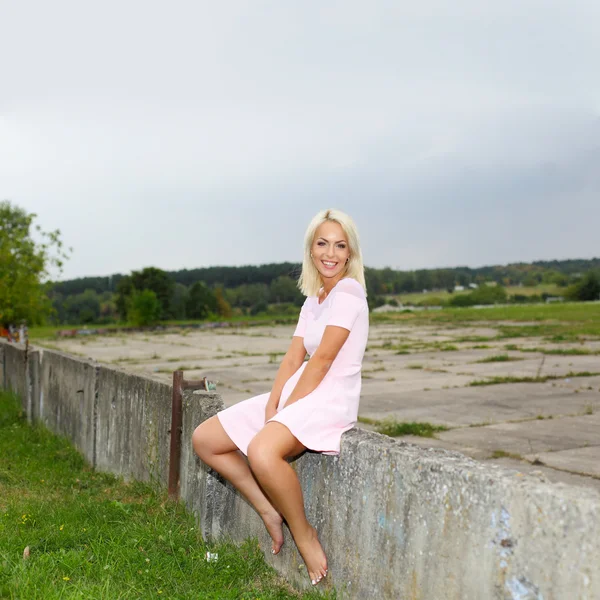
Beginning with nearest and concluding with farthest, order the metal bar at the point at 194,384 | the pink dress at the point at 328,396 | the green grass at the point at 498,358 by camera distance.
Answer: the pink dress at the point at 328,396 → the metal bar at the point at 194,384 → the green grass at the point at 498,358

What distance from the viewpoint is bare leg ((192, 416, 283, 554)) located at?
3.87 metres

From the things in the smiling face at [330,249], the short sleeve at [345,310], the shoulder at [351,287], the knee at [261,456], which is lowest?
the knee at [261,456]

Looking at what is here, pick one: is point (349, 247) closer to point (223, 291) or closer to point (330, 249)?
point (330, 249)

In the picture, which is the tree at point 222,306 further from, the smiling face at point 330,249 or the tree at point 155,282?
the smiling face at point 330,249

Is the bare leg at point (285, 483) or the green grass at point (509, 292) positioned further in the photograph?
the green grass at point (509, 292)

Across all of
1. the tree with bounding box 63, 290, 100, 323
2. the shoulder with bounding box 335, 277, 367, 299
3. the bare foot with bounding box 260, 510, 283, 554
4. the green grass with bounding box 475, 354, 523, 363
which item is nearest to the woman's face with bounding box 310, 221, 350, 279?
the shoulder with bounding box 335, 277, 367, 299

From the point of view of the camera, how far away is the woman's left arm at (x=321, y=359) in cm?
363

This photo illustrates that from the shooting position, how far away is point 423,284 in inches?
3905

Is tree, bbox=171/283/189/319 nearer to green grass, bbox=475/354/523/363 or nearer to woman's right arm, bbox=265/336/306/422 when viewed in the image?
green grass, bbox=475/354/523/363

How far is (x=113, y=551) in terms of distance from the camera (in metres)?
4.28

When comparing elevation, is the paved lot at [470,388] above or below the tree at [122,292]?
below

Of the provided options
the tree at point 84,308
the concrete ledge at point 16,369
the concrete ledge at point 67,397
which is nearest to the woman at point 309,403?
the concrete ledge at point 67,397

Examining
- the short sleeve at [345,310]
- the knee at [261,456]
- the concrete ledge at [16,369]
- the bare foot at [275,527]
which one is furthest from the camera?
the concrete ledge at [16,369]

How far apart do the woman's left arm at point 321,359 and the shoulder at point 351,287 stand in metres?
0.20
